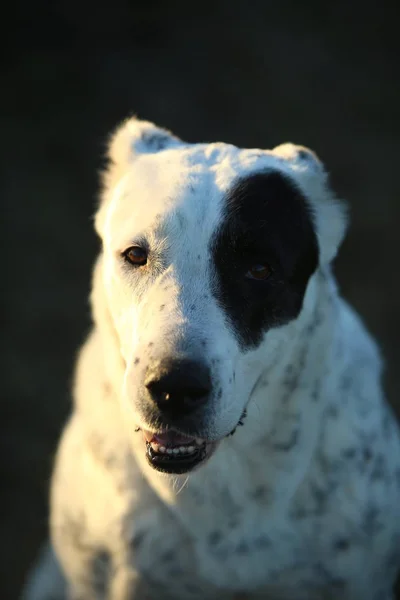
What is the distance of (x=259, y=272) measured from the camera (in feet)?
7.34

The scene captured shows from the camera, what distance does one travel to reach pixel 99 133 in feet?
19.9

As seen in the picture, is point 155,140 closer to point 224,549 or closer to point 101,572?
point 224,549

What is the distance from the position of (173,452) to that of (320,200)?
939mm

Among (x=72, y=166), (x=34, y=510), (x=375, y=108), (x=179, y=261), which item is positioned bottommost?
(x=34, y=510)

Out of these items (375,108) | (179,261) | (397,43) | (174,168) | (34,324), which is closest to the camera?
(179,261)

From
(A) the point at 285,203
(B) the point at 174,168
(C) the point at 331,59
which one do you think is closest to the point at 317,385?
(A) the point at 285,203

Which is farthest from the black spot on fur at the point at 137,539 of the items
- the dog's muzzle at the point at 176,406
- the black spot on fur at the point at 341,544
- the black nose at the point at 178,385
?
the black nose at the point at 178,385

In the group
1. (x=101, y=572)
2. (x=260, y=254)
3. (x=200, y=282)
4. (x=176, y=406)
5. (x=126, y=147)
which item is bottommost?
(x=101, y=572)

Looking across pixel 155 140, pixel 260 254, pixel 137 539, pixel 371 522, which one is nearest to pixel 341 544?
pixel 371 522

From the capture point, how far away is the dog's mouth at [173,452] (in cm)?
223

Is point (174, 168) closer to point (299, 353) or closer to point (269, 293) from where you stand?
point (269, 293)

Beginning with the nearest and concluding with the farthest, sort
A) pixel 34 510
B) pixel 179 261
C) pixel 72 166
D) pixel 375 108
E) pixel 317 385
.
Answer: pixel 179 261
pixel 317 385
pixel 34 510
pixel 72 166
pixel 375 108

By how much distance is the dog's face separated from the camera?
6.73 ft

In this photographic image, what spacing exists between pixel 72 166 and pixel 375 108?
2413 millimetres
